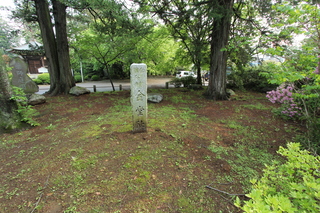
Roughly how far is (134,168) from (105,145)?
100 cm

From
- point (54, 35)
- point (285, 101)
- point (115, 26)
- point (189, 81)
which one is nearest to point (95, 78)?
point (54, 35)

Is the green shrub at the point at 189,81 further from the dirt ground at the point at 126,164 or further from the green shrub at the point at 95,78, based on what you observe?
the green shrub at the point at 95,78

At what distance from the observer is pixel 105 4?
5.21 meters

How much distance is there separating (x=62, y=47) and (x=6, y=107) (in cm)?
550

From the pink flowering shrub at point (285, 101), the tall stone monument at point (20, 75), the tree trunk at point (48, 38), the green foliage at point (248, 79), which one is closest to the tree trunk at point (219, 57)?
the pink flowering shrub at point (285, 101)

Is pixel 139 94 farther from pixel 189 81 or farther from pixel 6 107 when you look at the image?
pixel 189 81

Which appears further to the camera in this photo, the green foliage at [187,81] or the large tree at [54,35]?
the green foliage at [187,81]

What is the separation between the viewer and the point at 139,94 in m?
3.46

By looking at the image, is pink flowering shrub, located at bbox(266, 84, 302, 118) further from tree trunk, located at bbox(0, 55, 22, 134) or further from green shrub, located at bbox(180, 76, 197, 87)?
tree trunk, located at bbox(0, 55, 22, 134)

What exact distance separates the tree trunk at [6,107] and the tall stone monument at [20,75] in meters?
4.90

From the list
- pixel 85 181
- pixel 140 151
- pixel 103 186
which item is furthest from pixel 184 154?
pixel 85 181

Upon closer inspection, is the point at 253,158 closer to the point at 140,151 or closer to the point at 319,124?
the point at 319,124

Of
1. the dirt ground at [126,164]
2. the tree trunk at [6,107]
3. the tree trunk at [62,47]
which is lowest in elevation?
the dirt ground at [126,164]

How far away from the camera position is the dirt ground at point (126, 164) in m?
1.96
